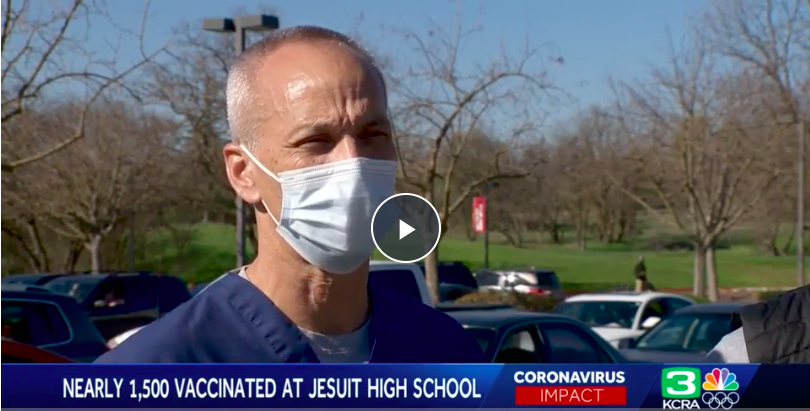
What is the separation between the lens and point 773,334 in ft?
8.20

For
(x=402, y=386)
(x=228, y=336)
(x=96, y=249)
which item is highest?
(x=228, y=336)

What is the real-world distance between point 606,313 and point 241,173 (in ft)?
31.6

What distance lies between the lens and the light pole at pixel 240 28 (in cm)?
283

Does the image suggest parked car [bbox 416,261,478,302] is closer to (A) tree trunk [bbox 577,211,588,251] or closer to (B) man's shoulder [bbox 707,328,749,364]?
(A) tree trunk [bbox 577,211,588,251]

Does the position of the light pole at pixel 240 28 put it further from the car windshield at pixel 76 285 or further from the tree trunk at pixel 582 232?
the car windshield at pixel 76 285

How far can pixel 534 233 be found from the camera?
3.66 meters

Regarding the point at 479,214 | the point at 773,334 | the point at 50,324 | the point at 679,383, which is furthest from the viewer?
the point at 50,324

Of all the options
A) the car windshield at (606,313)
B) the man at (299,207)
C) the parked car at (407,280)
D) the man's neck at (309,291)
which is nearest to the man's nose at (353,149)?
the man at (299,207)

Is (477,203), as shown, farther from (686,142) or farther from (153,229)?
(686,142)

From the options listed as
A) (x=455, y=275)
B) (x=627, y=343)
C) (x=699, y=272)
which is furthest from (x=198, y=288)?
(x=627, y=343)

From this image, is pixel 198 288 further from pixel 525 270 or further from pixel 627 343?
pixel 627 343

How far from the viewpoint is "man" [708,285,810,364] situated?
2451 mm

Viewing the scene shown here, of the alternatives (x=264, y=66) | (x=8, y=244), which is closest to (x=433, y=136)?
(x=264, y=66)

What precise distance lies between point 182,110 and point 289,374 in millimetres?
1866
